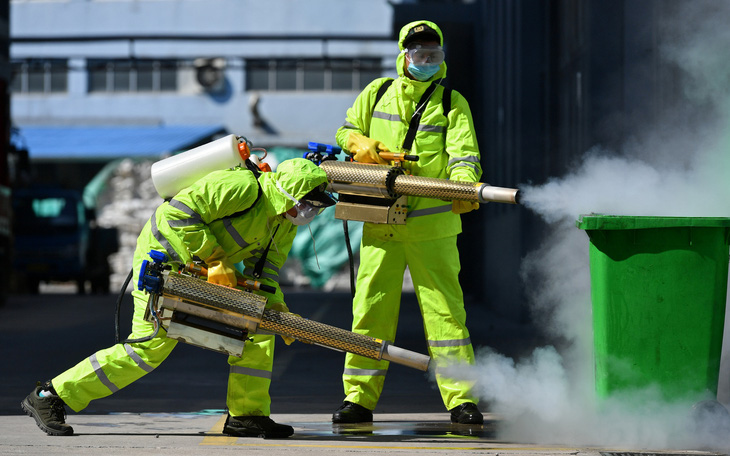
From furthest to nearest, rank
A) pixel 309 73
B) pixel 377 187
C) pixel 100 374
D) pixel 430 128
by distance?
1. pixel 309 73
2. pixel 430 128
3. pixel 377 187
4. pixel 100 374

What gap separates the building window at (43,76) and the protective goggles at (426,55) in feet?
99.1

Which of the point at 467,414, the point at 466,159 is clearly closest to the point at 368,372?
the point at 467,414

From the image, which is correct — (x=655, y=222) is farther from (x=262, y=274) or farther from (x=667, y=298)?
(x=262, y=274)

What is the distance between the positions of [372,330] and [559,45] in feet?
25.4

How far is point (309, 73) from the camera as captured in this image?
33.3 metres

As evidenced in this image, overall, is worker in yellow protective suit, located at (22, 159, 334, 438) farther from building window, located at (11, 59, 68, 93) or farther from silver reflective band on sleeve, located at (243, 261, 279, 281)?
building window, located at (11, 59, 68, 93)

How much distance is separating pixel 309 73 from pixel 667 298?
28925mm

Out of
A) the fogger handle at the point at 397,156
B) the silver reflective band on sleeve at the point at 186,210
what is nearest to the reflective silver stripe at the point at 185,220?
the silver reflective band on sleeve at the point at 186,210

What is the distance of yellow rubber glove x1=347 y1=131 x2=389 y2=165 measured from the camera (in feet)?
18.8

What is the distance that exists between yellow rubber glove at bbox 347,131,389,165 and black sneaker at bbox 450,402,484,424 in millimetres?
1342

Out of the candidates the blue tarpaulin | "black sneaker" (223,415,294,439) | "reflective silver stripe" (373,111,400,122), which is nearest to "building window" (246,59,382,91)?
the blue tarpaulin

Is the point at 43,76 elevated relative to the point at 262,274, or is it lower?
elevated

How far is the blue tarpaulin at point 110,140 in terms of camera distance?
29234 millimetres

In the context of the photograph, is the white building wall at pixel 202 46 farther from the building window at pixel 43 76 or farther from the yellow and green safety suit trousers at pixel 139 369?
the yellow and green safety suit trousers at pixel 139 369
